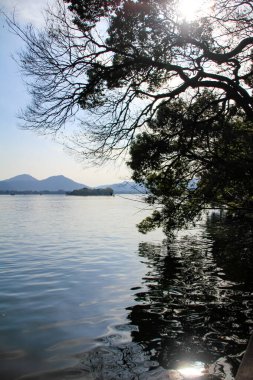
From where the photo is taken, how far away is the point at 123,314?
1270 centimetres

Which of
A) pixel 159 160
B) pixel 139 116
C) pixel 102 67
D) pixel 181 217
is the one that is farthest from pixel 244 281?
pixel 102 67

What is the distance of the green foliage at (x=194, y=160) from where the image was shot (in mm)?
12250

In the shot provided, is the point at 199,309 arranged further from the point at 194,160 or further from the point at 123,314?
the point at 194,160

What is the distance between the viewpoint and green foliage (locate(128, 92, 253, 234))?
40.2 ft

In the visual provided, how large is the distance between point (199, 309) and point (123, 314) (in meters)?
2.96

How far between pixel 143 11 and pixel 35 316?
1086 centimetres

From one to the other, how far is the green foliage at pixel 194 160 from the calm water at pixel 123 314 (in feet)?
5.94

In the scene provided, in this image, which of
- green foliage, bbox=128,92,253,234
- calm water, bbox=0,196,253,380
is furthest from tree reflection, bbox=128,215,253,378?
green foliage, bbox=128,92,253,234

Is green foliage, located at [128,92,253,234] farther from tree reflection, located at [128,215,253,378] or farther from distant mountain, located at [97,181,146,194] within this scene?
tree reflection, located at [128,215,253,378]

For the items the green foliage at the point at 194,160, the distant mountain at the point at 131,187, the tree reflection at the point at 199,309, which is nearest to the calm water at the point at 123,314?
the tree reflection at the point at 199,309

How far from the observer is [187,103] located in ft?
47.7

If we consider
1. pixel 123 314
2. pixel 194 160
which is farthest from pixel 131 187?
pixel 123 314

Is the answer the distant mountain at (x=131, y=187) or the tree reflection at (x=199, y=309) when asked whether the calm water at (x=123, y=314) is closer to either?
the tree reflection at (x=199, y=309)

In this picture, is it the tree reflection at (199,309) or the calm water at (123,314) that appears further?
the tree reflection at (199,309)
